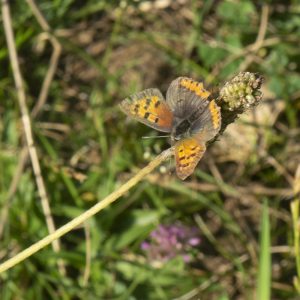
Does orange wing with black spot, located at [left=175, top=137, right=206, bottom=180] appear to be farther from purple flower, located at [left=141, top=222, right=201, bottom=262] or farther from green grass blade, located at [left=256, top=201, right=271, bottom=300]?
purple flower, located at [left=141, top=222, right=201, bottom=262]

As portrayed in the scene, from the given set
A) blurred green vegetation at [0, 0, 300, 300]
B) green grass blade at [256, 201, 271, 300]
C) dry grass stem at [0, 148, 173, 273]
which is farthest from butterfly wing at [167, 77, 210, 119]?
blurred green vegetation at [0, 0, 300, 300]

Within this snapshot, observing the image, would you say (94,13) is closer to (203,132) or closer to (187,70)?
(187,70)

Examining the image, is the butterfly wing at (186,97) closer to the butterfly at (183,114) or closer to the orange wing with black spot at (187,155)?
the butterfly at (183,114)

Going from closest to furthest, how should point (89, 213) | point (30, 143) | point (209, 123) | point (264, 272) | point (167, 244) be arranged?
point (89, 213) < point (209, 123) < point (264, 272) < point (30, 143) < point (167, 244)


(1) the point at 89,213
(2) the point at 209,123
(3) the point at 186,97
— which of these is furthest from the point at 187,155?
(3) the point at 186,97

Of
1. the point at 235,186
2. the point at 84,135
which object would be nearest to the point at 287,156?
the point at 235,186

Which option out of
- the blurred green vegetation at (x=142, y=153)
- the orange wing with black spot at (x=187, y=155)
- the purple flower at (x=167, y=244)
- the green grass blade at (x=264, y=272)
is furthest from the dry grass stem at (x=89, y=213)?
the purple flower at (x=167, y=244)

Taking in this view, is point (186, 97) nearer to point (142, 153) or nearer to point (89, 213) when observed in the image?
point (89, 213)

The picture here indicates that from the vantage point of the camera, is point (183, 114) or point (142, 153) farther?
point (142, 153)
